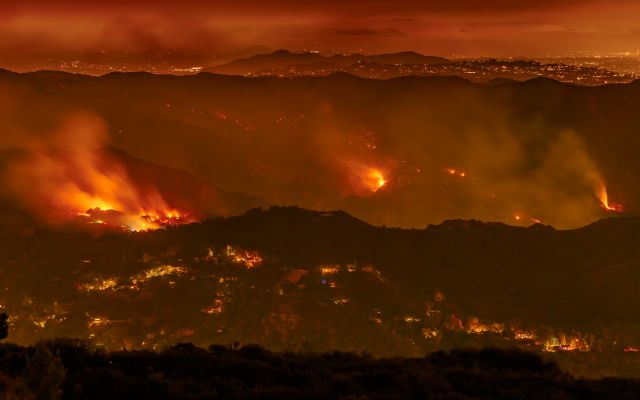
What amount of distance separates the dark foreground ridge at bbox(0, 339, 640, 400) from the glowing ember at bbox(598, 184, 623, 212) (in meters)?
90.7

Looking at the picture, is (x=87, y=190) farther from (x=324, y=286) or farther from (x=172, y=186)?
(x=324, y=286)

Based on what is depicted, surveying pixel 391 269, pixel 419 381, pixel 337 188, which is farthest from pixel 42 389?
pixel 337 188

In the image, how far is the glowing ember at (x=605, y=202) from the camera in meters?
109

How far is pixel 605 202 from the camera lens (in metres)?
111

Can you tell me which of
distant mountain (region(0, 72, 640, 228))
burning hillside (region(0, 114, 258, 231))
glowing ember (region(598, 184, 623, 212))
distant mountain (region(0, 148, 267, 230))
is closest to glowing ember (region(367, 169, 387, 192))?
distant mountain (region(0, 72, 640, 228))

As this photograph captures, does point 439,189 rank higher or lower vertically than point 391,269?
higher

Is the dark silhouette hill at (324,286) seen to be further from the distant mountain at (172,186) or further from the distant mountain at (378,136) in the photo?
the distant mountain at (378,136)

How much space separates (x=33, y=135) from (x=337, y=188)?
42781mm

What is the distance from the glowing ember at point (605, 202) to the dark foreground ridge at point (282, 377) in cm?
9070

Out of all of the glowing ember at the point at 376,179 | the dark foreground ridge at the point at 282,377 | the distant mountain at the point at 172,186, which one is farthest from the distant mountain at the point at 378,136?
the dark foreground ridge at the point at 282,377

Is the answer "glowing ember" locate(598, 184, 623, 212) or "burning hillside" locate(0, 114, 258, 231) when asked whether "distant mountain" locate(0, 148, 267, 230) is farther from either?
"glowing ember" locate(598, 184, 623, 212)

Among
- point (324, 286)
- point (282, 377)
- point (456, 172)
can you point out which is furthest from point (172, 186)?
point (282, 377)

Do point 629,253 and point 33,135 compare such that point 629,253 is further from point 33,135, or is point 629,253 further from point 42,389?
point 33,135

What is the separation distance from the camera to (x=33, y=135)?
10881 centimetres
